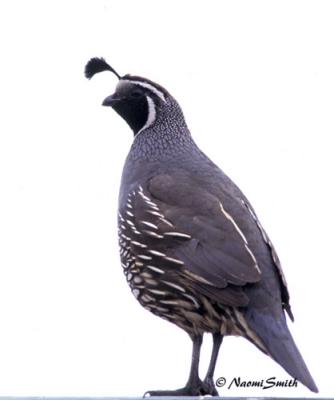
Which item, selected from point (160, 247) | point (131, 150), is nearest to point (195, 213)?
point (160, 247)

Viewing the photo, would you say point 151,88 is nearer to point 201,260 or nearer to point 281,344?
point 201,260

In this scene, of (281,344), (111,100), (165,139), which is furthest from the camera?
(111,100)

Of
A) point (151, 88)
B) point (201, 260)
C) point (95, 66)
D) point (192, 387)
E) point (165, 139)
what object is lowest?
point (192, 387)

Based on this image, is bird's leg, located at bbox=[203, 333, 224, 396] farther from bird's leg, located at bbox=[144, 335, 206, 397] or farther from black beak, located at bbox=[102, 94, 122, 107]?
black beak, located at bbox=[102, 94, 122, 107]

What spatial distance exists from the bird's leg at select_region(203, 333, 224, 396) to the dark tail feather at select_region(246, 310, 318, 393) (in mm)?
511

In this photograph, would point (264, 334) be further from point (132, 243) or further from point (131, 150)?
point (131, 150)

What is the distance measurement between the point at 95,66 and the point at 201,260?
269 cm

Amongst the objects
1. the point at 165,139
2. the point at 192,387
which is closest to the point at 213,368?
the point at 192,387

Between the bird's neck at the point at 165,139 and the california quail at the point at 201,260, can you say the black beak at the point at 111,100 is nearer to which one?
the bird's neck at the point at 165,139

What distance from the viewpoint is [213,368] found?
6.86 m

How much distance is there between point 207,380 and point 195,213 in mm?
965

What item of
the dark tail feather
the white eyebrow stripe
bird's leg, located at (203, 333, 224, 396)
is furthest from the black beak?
the dark tail feather

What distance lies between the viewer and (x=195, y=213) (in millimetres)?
6883

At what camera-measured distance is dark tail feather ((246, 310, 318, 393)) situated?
5.98m
